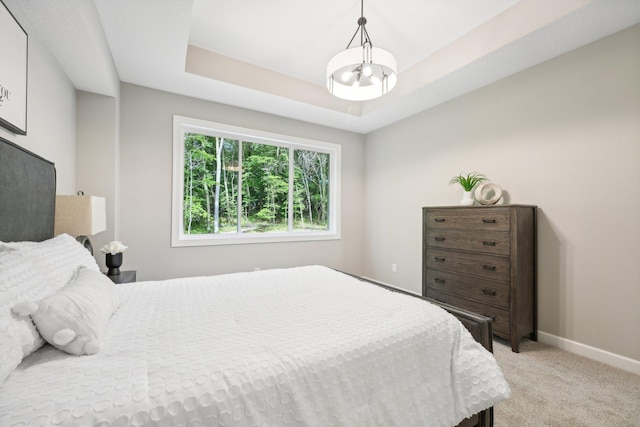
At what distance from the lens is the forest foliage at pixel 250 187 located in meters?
3.50

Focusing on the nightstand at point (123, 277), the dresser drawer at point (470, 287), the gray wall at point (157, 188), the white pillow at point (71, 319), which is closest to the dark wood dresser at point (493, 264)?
the dresser drawer at point (470, 287)

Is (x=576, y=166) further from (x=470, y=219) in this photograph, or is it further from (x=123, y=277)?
(x=123, y=277)

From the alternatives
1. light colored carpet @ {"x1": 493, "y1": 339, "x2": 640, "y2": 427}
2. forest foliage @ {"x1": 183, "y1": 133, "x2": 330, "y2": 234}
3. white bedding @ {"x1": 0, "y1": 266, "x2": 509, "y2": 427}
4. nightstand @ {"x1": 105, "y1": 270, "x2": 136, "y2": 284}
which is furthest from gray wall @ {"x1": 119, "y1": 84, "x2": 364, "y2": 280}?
light colored carpet @ {"x1": 493, "y1": 339, "x2": 640, "y2": 427}

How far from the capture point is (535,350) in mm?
2379

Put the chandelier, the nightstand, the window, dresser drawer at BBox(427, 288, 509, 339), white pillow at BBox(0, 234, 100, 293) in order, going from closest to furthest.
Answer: white pillow at BBox(0, 234, 100, 293), the chandelier, the nightstand, dresser drawer at BBox(427, 288, 509, 339), the window

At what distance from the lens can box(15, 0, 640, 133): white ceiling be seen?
193 cm

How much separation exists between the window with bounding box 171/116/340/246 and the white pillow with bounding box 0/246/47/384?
88.0 inches

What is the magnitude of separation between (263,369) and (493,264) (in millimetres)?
2365

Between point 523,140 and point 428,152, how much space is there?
3.54ft

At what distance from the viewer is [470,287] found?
2699 millimetres

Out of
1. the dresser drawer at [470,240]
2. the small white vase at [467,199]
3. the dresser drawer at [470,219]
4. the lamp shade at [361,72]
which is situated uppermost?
the lamp shade at [361,72]

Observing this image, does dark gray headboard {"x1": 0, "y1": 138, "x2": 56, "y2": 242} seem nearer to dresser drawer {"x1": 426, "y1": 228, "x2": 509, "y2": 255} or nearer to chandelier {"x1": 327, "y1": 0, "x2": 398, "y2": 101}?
chandelier {"x1": 327, "y1": 0, "x2": 398, "y2": 101}

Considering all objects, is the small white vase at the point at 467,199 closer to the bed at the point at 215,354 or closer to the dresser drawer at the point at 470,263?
the dresser drawer at the point at 470,263

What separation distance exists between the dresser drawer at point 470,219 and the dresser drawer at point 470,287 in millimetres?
481
